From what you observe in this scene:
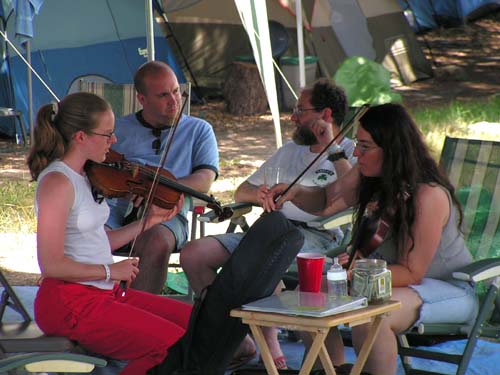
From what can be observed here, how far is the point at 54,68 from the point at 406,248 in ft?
24.4

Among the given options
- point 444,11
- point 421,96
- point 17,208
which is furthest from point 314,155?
point 444,11

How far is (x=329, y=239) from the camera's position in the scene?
4.04 meters

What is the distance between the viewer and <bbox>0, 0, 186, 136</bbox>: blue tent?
9812 millimetres

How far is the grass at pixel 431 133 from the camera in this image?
6.35 meters

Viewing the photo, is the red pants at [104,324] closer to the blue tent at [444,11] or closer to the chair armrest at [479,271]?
the chair armrest at [479,271]

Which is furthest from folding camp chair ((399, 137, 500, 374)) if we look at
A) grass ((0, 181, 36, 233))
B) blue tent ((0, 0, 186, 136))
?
blue tent ((0, 0, 186, 136))

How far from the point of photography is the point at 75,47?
32.9 ft

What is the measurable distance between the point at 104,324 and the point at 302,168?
4.94 ft

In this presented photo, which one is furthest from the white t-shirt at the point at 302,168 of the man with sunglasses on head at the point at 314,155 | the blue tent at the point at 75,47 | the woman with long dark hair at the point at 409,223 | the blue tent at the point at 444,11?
the blue tent at the point at 444,11

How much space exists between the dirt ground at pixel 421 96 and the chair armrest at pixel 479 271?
2.75 metres

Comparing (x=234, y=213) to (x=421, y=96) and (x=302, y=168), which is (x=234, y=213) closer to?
(x=302, y=168)

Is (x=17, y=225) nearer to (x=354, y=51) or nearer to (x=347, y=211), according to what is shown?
(x=347, y=211)

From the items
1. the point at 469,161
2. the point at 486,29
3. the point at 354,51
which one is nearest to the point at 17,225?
the point at 469,161

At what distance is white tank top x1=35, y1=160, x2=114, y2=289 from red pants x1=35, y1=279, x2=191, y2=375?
0.07 metres
